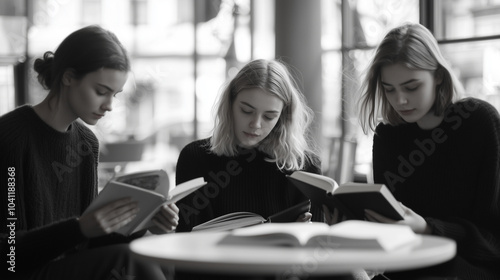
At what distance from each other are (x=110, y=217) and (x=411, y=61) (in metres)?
1.07

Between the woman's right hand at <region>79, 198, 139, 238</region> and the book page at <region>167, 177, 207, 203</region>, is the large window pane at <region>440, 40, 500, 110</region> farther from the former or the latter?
the woman's right hand at <region>79, 198, 139, 238</region>

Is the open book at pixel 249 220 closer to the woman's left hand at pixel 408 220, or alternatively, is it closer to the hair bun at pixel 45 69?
the woman's left hand at pixel 408 220

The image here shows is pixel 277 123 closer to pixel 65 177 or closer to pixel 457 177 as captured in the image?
pixel 457 177

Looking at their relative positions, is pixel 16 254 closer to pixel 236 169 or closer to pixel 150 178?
pixel 150 178

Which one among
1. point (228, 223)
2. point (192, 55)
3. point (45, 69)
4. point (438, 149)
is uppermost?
point (192, 55)

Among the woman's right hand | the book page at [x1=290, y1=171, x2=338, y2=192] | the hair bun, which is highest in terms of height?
the hair bun

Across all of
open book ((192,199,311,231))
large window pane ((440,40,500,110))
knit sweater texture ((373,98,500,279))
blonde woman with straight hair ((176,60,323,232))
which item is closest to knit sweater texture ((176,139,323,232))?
blonde woman with straight hair ((176,60,323,232))

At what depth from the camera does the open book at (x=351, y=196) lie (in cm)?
177

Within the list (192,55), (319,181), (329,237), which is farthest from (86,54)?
(192,55)

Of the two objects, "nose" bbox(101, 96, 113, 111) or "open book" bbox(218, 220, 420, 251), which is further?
"nose" bbox(101, 96, 113, 111)

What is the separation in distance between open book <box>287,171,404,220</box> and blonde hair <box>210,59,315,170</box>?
16.8 inches

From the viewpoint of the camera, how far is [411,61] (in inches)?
86.9

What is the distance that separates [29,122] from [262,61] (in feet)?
3.05

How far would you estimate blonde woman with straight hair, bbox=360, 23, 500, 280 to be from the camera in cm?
206
